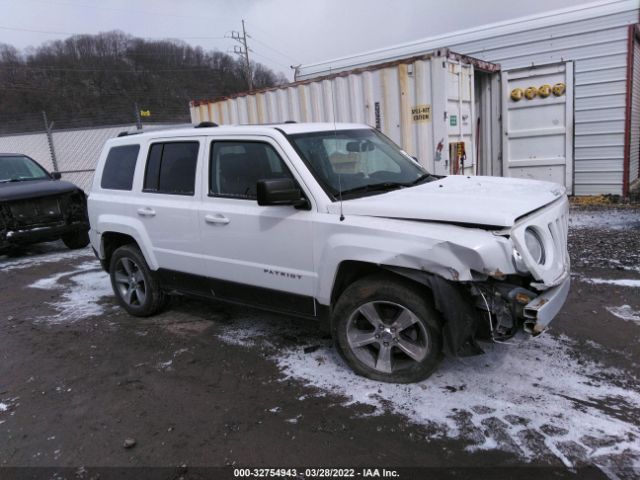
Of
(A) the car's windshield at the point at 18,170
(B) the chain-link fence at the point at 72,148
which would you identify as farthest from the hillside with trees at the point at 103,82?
(A) the car's windshield at the point at 18,170

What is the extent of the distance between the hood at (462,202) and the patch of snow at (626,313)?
1.40 meters

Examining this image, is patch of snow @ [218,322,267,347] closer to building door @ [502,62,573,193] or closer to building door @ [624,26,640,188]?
building door @ [502,62,573,193]

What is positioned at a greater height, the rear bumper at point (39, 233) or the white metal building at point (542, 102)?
the white metal building at point (542, 102)

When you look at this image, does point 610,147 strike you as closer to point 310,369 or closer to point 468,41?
point 468,41

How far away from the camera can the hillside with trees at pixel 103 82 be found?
19781mm

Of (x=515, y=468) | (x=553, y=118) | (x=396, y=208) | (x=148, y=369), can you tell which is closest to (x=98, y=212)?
(x=148, y=369)

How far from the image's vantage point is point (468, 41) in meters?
11.8

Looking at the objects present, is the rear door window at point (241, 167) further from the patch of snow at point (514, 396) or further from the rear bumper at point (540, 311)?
the rear bumper at point (540, 311)

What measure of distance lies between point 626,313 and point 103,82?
1048 inches

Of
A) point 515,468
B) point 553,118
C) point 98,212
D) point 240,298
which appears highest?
point 553,118

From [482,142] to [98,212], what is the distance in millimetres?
7346

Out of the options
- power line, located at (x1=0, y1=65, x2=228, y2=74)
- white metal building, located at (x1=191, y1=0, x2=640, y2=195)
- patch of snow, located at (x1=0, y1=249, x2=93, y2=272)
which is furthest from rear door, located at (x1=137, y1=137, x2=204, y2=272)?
power line, located at (x1=0, y1=65, x2=228, y2=74)

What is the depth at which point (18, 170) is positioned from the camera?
9.53 m

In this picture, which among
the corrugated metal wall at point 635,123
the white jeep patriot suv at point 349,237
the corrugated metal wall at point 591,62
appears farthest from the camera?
the corrugated metal wall at point 635,123
